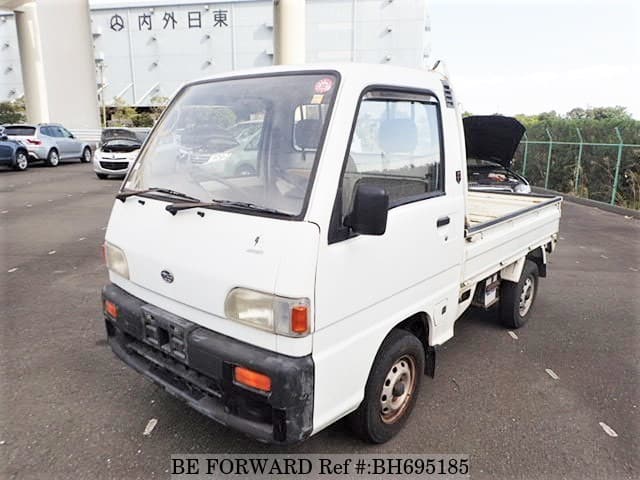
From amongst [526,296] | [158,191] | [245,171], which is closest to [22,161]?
[158,191]

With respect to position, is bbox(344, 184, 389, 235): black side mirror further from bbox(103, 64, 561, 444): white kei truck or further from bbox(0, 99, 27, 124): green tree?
bbox(0, 99, 27, 124): green tree

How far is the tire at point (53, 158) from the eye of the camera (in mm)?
19080

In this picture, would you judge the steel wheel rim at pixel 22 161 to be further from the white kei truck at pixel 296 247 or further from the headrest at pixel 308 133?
A: the headrest at pixel 308 133

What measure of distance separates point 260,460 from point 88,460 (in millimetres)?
969

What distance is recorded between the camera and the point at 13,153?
16562 millimetres

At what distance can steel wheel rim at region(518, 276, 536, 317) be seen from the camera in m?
4.65

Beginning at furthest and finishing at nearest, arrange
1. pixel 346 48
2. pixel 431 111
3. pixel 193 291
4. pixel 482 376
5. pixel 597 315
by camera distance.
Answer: pixel 346 48, pixel 597 315, pixel 482 376, pixel 431 111, pixel 193 291

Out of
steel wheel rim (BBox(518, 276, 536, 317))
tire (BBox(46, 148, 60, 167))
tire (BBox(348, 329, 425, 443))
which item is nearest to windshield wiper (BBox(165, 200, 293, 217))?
Result: tire (BBox(348, 329, 425, 443))

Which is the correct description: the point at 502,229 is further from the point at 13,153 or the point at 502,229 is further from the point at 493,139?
the point at 13,153

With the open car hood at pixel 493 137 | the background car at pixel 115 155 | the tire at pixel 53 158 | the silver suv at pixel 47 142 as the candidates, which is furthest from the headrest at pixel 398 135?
the tire at pixel 53 158

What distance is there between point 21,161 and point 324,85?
60.1 ft

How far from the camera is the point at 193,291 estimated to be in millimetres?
2426

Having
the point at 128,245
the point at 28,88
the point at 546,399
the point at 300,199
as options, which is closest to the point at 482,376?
the point at 546,399

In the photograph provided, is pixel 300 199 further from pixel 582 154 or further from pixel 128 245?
pixel 582 154
